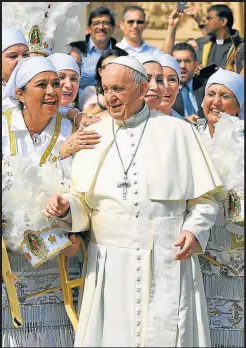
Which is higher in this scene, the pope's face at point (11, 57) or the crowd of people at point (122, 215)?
the pope's face at point (11, 57)

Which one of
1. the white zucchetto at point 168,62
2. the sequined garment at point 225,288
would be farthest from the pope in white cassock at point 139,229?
the white zucchetto at point 168,62

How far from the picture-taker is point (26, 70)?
22.1 ft

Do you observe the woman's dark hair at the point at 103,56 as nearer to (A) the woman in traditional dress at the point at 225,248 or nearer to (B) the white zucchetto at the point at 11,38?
(B) the white zucchetto at the point at 11,38

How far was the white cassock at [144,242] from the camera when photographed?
6.28 meters

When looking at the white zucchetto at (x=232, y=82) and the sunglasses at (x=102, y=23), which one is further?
the sunglasses at (x=102, y=23)

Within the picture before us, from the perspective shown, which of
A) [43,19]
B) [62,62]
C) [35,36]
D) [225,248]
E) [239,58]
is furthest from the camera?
[239,58]

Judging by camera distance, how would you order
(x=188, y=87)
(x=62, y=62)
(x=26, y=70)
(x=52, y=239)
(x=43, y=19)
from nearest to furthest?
1. (x=52, y=239)
2. (x=26, y=70)
3. (x=62, y=62)
4. (x=43, y=19)
5. (x=188, y=87)

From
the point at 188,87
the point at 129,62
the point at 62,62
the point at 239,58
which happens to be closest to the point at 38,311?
the point at 129,62

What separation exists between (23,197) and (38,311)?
78 centimetres

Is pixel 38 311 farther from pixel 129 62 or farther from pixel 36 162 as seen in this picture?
pixel 129 62

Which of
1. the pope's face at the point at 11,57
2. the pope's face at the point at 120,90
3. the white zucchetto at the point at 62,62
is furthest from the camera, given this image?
the white zucchetto at the point at 62,62

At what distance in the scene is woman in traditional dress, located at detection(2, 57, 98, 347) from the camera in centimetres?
665

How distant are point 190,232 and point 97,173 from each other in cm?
66

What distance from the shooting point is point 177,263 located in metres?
6.33
